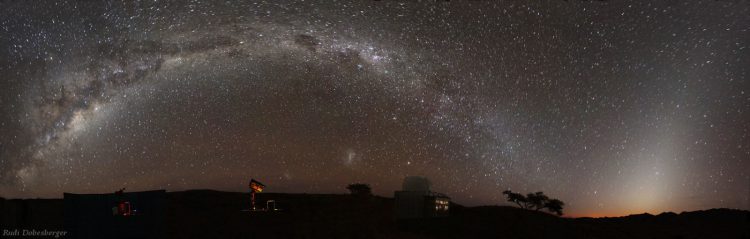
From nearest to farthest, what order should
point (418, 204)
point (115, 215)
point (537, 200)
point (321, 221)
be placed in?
point (115, 215), point (321, 221), point (418, 204), point (537, 200)

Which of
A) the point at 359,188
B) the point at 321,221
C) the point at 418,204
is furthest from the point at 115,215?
the point at 359,188

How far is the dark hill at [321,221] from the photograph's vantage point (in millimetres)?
27141

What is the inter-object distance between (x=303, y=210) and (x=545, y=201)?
1299 inches

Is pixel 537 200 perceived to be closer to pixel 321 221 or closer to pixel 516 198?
pixel 516 198

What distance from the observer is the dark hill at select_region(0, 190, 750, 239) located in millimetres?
27141

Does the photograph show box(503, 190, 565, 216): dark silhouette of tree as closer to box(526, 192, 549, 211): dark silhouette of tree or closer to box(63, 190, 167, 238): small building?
box(526, 192, 549, 211): dark silhouette of tree

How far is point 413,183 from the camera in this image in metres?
36.1

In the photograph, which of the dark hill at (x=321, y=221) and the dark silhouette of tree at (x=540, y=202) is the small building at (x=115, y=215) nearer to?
the dark hill at (x=321, y=221)

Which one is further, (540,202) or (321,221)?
(540,202)

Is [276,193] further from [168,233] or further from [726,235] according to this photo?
[726,235]

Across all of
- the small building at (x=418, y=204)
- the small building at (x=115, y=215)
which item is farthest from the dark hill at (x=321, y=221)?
the small building at (x=115, y=215)

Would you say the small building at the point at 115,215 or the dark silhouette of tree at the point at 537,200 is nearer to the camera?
the small building at the point at 115,215

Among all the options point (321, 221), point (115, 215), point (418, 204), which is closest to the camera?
point (115, 215)

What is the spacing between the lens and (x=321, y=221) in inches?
1282
